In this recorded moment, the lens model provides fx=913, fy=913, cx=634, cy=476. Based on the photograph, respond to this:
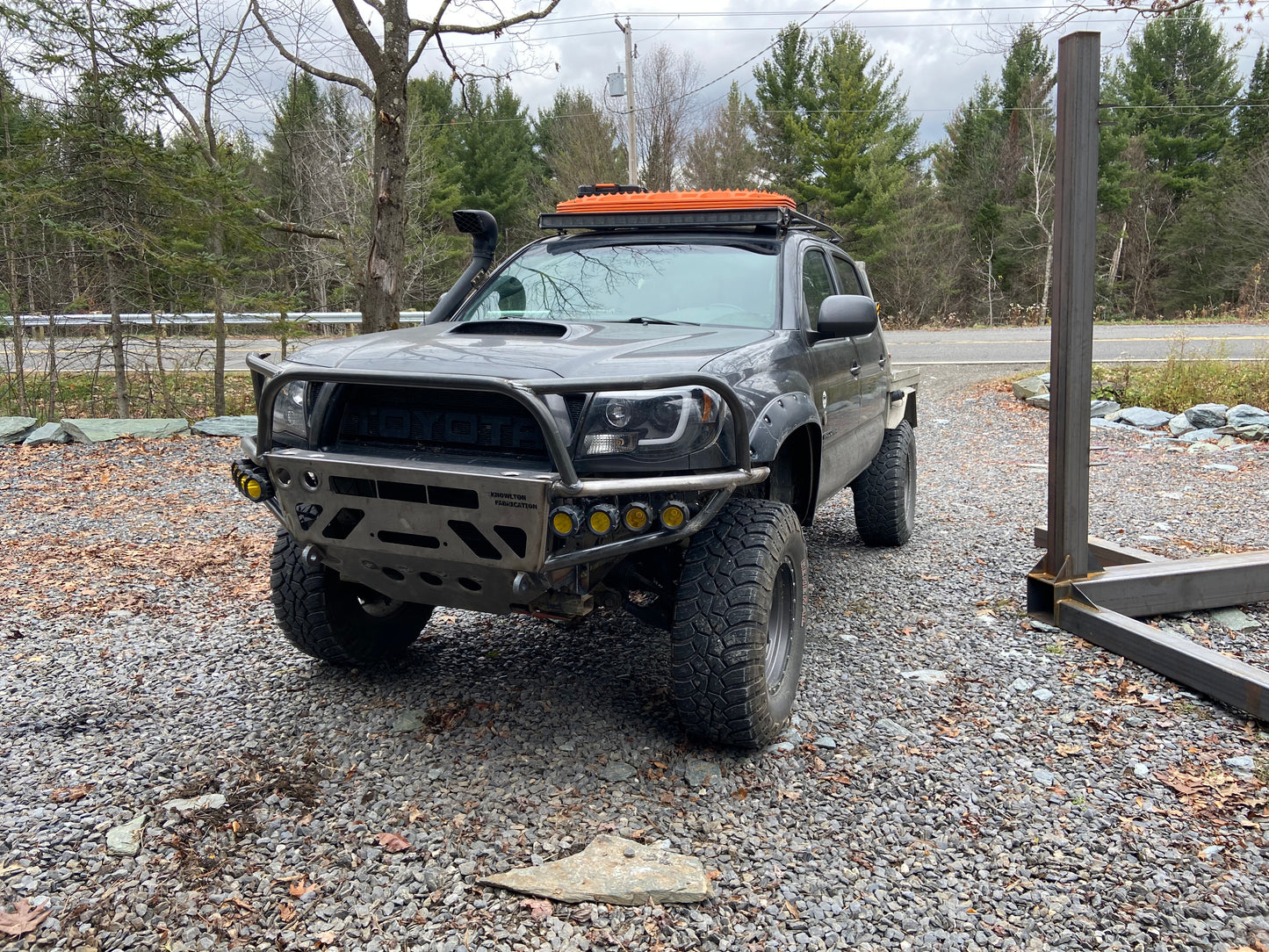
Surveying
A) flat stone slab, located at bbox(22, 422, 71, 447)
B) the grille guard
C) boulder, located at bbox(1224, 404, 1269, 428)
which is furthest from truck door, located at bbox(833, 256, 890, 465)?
flat stone slab, located at bbox(22, 422, 71, 447)

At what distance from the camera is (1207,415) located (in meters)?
9.60

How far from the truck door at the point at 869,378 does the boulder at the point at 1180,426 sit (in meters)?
5.83

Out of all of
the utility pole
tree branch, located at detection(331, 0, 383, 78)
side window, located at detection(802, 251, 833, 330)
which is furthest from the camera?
the utility pole

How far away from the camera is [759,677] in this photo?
2926mm

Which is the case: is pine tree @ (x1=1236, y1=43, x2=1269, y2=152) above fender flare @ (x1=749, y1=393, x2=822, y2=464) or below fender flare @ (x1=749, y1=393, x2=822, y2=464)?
above

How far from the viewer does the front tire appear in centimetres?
286

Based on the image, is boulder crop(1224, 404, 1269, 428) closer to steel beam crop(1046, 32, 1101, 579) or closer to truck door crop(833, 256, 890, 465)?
truck door crop(833, 256, 890, 465)

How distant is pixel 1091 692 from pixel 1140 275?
36.4m

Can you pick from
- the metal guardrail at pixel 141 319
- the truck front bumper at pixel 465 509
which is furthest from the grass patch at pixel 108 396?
the truck front bumper at pixel 465 509

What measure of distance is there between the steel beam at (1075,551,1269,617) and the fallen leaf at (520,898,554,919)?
2946 mm

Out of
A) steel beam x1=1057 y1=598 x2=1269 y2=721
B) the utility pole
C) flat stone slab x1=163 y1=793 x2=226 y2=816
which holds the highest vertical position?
the utility pole

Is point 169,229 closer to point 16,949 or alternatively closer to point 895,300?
point 16,949

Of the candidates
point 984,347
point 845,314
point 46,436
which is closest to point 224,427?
point 46,436

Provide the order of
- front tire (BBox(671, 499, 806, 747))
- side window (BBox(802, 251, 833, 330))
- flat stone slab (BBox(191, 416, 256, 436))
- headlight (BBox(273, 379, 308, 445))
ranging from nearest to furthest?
front tire (BBox(671, 499, 806, 747)), headlight (BBox(273, 379, 308, 445)), side window (BBox(802, 251, 833, 330)), flat stone slab (BBox(191, 416, 256, 436))
